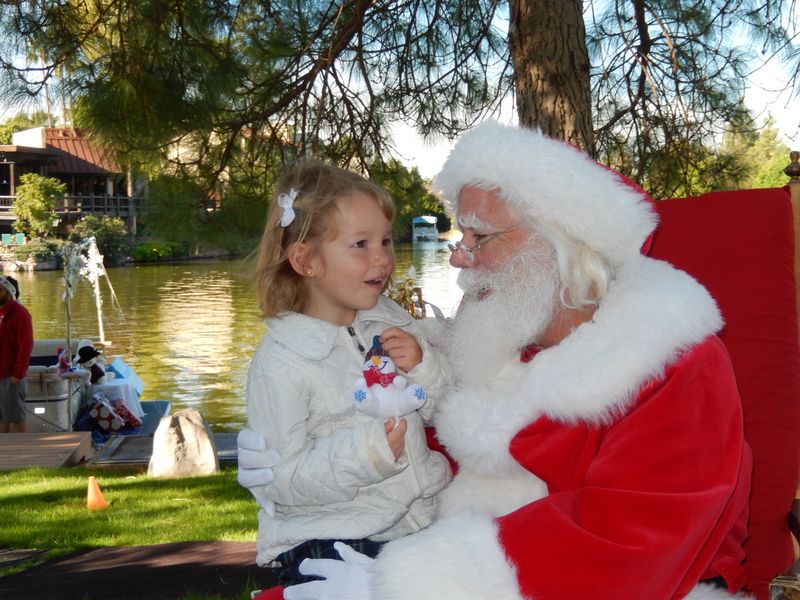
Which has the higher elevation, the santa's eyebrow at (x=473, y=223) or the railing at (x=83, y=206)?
the railing at (x=83, y=206)

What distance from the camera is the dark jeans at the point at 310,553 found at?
5.75 feet

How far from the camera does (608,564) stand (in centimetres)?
139

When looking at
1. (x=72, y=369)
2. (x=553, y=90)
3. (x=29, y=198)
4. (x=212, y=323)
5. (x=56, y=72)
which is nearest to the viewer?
(x=553, y=90)

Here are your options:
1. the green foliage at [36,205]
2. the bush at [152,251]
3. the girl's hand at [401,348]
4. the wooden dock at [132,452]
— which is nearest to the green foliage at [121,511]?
the wooden dock at [132,452]

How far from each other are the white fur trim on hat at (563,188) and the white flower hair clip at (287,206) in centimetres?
40

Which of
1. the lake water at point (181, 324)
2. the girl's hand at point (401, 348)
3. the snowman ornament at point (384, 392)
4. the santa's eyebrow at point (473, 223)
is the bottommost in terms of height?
the lake water at point (181, 324)

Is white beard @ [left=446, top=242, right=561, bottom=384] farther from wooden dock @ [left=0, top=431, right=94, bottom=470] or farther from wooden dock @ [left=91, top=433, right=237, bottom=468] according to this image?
wooden dock @ [left=91, top=433, right=237, bottom=468]

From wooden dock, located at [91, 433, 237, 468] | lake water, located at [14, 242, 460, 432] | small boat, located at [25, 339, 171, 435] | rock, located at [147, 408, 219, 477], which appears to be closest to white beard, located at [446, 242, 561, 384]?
rock, located at [147, 408, 219, 477]

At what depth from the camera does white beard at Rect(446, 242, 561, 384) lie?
5.58 feet

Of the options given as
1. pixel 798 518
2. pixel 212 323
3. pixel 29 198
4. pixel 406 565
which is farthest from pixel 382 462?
pixel 29 198

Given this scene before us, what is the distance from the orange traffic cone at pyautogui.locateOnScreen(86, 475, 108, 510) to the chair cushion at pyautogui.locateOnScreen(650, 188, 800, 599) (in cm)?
420

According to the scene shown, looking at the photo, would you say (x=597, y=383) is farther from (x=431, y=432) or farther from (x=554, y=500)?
(x=431, y=432)

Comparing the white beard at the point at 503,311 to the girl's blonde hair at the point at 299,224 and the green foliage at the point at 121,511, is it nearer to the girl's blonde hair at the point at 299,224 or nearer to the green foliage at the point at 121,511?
the girl's blonde hair at the point at 299,224

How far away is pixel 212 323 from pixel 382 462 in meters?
21.9
